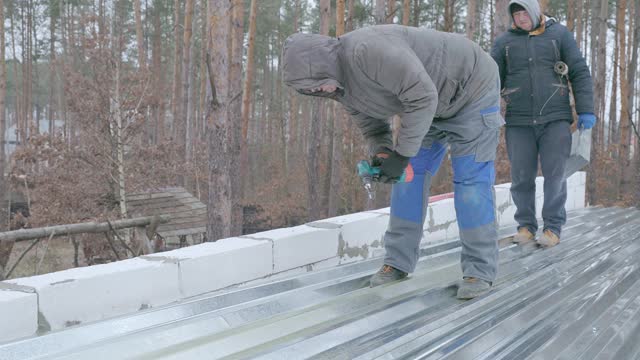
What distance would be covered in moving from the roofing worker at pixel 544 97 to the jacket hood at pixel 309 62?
6.34ft

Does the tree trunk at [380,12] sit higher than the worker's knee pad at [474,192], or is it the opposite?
the tree trunk at [380,12]

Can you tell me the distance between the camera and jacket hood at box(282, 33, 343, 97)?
2109mm

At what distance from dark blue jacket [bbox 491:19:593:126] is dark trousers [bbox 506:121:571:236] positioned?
0.09 meters

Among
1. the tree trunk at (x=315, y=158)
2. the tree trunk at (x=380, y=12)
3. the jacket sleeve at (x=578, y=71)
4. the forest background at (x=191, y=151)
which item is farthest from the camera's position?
the tree trunk at (x=315, y=158)

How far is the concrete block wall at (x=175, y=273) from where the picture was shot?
7.47 ft

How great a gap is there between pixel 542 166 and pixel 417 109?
6.45 feet

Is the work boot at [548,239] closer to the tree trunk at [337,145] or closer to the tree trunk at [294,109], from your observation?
the tree trunk at [337,145]

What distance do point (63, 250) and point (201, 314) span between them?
41.6 feet

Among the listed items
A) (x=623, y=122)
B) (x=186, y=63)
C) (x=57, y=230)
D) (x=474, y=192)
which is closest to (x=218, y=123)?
(x=57, y=230)

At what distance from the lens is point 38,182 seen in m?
10.4

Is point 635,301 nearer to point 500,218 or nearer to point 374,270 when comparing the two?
point 374,270

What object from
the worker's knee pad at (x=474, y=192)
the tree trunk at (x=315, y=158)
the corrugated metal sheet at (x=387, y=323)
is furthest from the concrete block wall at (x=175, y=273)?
the tree trunk at (x=315, y=158)

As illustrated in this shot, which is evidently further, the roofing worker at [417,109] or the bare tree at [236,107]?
the bare tree at [236,107]

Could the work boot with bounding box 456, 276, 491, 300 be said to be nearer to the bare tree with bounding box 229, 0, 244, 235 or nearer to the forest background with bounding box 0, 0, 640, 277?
the forest background with bounding box 0, 0, 640, 277
